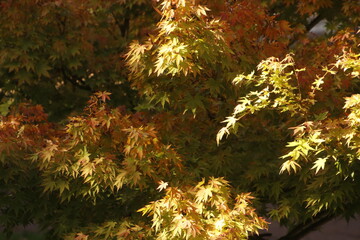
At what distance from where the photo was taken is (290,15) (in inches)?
270

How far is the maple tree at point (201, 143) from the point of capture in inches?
175

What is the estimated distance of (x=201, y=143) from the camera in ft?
17.6

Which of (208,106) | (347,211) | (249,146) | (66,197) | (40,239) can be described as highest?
(208,106)

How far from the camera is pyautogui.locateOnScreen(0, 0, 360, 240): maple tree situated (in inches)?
175

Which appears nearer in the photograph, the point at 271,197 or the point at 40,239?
the point at 271,197

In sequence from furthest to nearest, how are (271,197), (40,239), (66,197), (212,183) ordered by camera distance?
(40,239)
(271,197)
(66,197)
(212,183)

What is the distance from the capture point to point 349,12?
6.43 m

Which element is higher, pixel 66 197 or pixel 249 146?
pixel 66 197

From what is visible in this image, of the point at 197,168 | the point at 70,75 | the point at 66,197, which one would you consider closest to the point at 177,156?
the point at 197,168

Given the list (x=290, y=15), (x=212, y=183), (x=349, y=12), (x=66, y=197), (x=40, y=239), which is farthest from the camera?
(x=40, y=239)

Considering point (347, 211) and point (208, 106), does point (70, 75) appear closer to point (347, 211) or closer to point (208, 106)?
point (208, 106)

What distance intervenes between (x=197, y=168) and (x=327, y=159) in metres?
1.18

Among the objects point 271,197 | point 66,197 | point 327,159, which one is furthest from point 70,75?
point 327,159

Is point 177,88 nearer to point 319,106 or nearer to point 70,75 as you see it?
point 319,106
